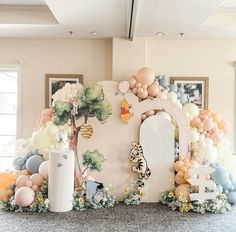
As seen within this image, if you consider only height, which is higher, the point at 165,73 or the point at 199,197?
the point at 165,73

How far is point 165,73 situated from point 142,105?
1245mm

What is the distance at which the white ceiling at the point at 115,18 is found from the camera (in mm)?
4004

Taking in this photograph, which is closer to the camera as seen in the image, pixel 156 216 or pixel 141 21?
pixel 156 216

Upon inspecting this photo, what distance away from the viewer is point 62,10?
4.24 meters

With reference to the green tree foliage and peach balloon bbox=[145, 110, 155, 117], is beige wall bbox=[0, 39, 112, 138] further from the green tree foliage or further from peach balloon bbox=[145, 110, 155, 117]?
the green tree foliage

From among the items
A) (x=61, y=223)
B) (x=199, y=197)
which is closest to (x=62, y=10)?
(x=61, y=223)

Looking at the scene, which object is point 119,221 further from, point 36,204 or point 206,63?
point 206,63

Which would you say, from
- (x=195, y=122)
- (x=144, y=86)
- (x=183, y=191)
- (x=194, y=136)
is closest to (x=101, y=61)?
(x=144, y=86)

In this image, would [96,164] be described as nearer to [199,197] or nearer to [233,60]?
[199,197]

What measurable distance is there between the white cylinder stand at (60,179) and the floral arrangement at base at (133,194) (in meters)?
0.80

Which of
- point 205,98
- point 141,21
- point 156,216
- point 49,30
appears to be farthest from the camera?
point 205,98

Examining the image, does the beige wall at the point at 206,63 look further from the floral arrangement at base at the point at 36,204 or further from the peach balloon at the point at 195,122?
the floral arrangement at base at the point at 36,204

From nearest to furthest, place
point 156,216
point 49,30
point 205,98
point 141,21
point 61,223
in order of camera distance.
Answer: point 61,223 < point 156,216 < point 141,21 < point 49,30 < point 205,98

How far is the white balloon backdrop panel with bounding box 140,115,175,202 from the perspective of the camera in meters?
4.69
